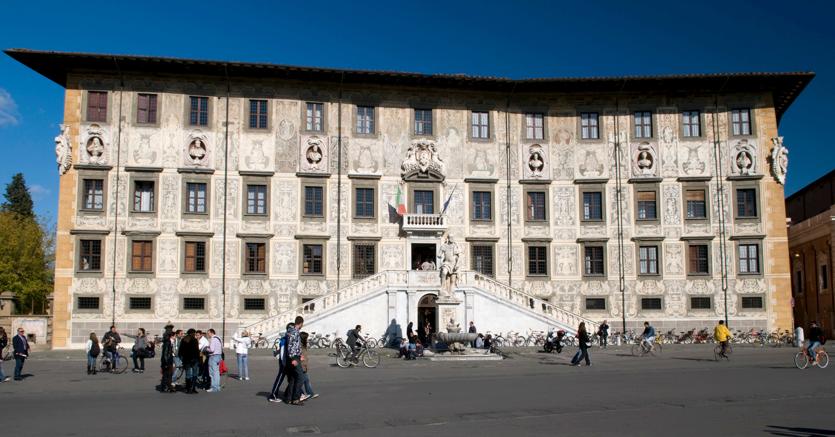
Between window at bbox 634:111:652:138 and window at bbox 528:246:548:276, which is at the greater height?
window at bbox 634:111:652:138

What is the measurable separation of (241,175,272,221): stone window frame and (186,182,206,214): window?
204 centimetres

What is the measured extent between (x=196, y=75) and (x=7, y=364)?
56.5ft

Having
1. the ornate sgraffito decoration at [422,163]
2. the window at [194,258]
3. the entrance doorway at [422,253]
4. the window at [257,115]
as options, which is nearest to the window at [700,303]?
the entrance doorway at [422,253]

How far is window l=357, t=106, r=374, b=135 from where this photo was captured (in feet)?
136

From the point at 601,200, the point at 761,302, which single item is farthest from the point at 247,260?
the point at 761,302

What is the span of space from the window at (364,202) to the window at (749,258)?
66.0 feet

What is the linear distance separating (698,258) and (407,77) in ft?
61.2

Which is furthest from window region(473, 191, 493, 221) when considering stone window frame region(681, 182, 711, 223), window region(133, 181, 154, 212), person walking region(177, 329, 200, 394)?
person walking region(177, 329, 200, 394)

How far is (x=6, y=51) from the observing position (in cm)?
3703

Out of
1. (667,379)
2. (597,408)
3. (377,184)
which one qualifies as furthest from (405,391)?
(377,184)

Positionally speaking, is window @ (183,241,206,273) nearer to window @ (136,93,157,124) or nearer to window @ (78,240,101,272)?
window @ (78,240,101,272)

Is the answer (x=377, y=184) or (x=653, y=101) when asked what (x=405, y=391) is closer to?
(x=377, y=184)

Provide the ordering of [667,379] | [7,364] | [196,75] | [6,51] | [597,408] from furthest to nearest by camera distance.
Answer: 1. [196,75]
2. [6,51]
3. [7,364]
4. [667,379]
5. [597,408]

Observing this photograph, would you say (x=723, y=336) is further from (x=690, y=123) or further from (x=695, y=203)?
(x=690, y=123)
